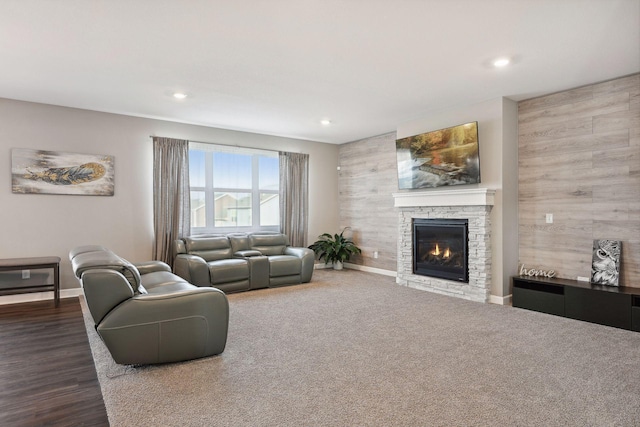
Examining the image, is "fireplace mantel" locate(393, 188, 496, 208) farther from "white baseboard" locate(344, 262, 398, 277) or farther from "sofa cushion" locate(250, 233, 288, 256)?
"sofa cushion" locate(250, 233, 288, 256)

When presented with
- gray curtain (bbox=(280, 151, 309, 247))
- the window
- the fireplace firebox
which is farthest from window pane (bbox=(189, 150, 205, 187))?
the fireplace firebox

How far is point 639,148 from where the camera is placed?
3.89 metres

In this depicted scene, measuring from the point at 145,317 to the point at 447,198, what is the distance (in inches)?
162

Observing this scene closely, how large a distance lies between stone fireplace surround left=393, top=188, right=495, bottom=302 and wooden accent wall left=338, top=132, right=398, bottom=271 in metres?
0.73

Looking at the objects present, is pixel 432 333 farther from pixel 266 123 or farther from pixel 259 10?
pixel 266 123

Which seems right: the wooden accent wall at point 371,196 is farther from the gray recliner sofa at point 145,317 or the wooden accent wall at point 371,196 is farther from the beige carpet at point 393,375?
the gray recliner sofa at point 145,317

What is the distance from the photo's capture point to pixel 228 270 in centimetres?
535

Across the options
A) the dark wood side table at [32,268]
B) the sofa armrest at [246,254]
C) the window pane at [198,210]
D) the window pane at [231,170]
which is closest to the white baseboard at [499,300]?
the sofa armrest at [246,254]

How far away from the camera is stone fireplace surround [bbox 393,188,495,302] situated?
4.80 m

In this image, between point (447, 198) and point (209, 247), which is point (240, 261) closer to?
point (209, 247)

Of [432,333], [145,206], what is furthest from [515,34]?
[145,206]

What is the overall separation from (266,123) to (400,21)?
3.64 metres

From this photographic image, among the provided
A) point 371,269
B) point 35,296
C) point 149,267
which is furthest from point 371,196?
point 35,296

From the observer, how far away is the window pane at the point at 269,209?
714 centimetres
